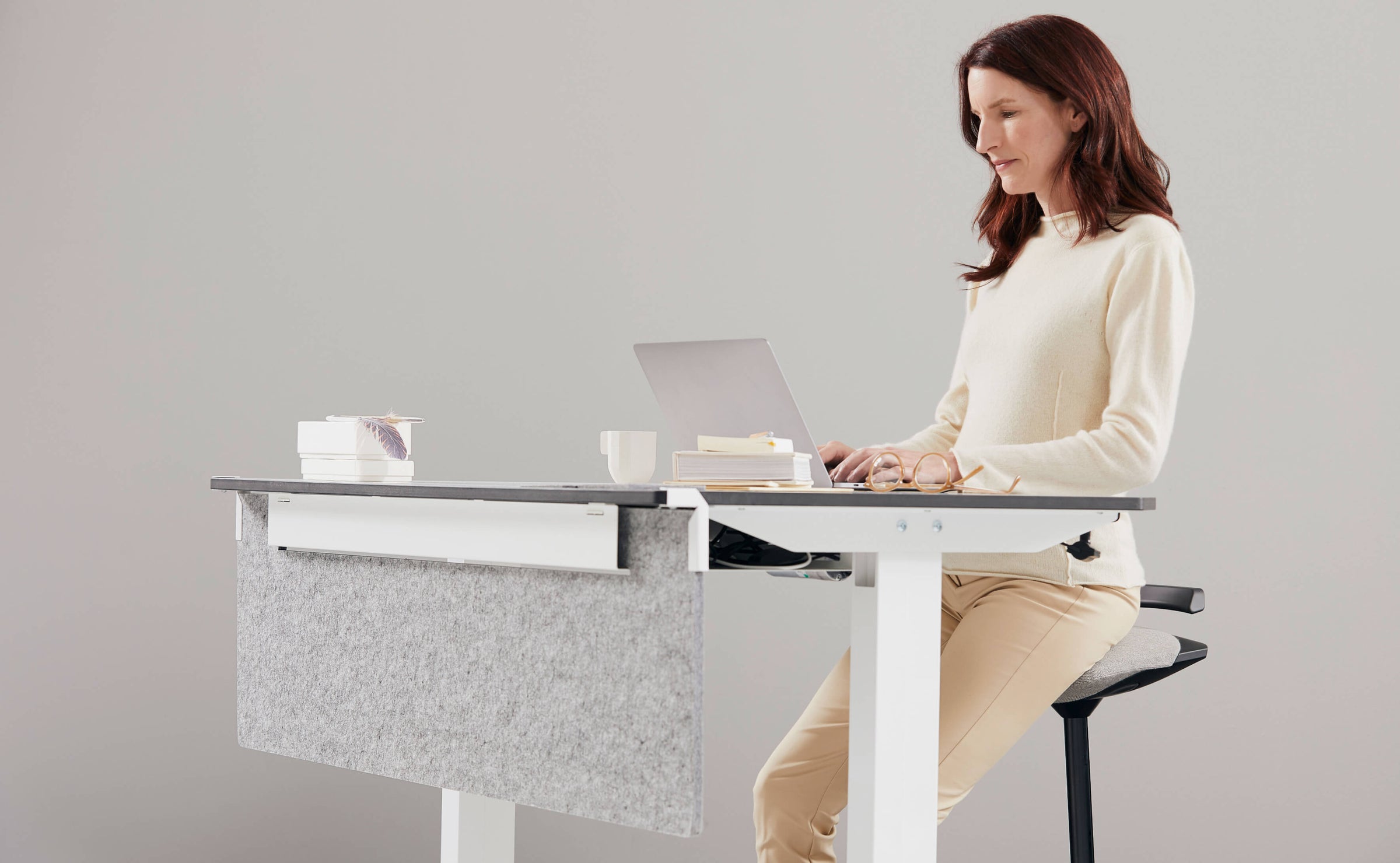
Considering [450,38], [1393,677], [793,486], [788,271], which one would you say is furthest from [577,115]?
[1393,677]

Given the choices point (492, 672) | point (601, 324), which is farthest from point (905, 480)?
point (601, 324)

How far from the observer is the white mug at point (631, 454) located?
55.2 inches

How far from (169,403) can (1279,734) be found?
2.51m

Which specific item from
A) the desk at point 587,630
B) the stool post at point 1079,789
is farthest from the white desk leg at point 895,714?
the stool post at point 1079,789

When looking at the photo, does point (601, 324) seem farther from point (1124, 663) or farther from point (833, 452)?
point (1124, 663)

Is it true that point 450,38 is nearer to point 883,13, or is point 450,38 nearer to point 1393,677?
point 883,13

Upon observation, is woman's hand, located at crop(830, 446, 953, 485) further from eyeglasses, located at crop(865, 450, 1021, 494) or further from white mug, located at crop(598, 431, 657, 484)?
white mug, located at crop(598, 431, 657, 484)

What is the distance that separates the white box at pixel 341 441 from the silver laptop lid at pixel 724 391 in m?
0.33

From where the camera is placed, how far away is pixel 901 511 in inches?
45.4

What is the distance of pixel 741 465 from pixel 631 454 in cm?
26

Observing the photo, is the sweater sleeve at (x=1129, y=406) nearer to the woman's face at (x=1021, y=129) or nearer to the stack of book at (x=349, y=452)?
the woman's face at (x=1021, y=129)

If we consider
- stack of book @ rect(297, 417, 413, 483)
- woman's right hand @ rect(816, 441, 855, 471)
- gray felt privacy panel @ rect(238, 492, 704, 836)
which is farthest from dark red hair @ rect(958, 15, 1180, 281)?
stack of book @ rect(297, 417, 413, 483)

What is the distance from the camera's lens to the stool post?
158cm

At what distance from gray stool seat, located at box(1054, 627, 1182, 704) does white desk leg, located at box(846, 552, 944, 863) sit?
28 cm
